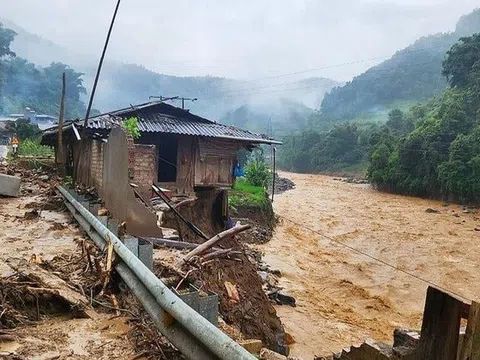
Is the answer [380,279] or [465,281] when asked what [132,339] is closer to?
[380,279]

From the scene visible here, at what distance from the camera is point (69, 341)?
2.78 m

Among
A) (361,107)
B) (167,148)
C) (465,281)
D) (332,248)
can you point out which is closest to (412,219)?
(332,248)

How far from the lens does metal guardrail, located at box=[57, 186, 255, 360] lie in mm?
2047

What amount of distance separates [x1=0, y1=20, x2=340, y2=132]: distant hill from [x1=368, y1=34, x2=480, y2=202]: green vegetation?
3887 inches

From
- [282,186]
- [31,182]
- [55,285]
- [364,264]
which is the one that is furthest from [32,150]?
[282,186]

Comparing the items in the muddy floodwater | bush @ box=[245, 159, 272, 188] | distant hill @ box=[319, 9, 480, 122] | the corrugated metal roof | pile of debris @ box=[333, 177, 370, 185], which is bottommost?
the muddy floodwater

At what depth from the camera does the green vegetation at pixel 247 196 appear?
825 inches

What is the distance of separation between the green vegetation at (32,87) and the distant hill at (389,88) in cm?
5464

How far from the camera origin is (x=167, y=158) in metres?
16.1

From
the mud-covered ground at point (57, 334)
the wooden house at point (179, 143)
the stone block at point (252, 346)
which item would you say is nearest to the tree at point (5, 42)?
the wooden house at point (179, 143)

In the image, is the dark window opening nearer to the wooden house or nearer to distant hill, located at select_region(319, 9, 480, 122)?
the wooden house

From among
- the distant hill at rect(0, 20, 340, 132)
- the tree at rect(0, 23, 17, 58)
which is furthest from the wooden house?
the distant hill at rect(0, 20, 340, 132)

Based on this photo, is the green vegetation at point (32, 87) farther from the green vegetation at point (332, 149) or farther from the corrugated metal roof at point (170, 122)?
the corrugated metal roof at point (170, 122)

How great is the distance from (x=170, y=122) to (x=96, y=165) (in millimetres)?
5882
